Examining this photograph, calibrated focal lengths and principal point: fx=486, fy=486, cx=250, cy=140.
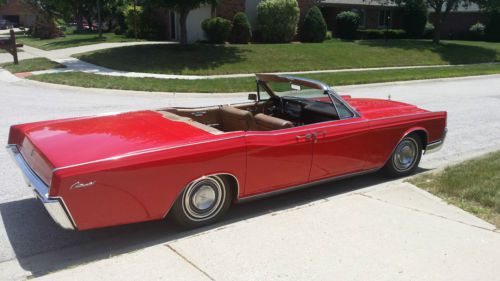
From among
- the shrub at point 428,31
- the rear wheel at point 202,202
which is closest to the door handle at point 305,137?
the rear wheel at point 202,202

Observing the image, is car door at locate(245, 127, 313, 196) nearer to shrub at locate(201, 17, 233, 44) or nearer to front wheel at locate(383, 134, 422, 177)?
front wheel at locate(383, 134, 422, 177)

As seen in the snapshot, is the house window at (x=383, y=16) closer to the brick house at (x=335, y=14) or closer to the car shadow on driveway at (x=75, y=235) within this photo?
the brick house at (x=335, y=14)

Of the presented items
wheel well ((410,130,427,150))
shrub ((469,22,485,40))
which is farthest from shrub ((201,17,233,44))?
shrub ((469,22,485,40))

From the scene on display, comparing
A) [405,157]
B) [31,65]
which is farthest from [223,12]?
[405,157]

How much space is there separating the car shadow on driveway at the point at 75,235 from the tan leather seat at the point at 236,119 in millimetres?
804

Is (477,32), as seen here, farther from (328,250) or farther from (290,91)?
(328,250)

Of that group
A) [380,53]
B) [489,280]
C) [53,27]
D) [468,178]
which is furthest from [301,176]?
[53,27]

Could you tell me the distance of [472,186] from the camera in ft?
17.6

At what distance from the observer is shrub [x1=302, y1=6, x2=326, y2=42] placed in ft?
89.6

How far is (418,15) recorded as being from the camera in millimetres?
35531

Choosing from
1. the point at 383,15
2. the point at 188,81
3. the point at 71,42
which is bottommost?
the point at 188,81

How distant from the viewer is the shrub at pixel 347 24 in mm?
31938

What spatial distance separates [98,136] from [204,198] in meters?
1.06

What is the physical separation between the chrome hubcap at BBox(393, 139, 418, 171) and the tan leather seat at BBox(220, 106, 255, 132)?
1.89 metres
